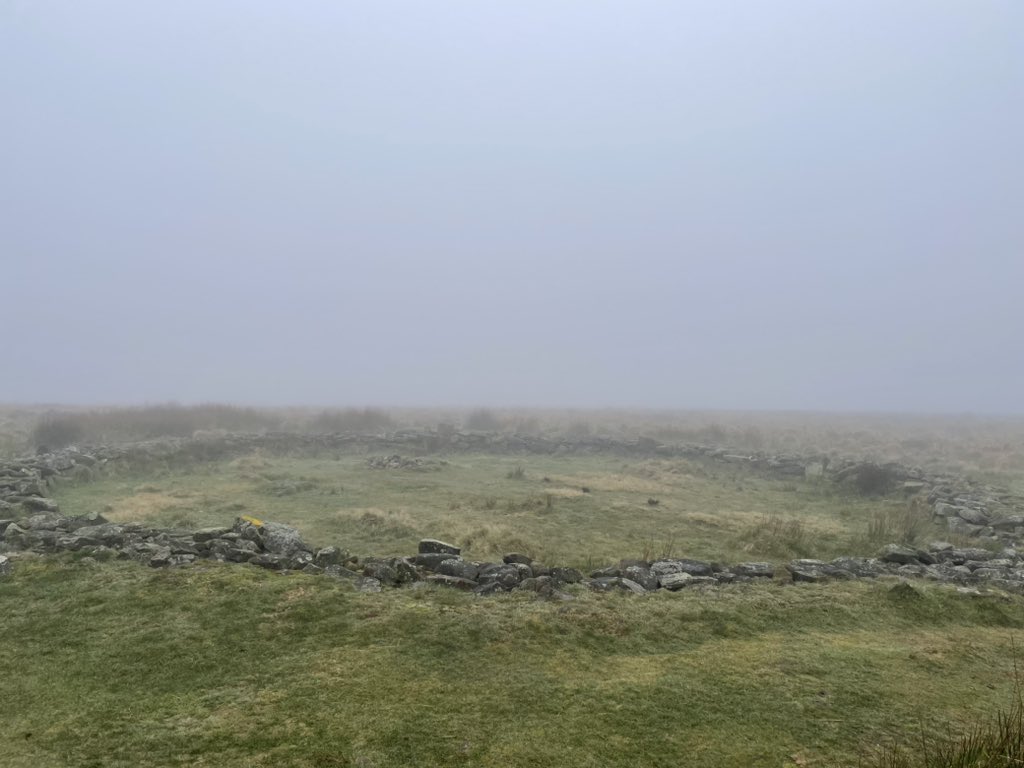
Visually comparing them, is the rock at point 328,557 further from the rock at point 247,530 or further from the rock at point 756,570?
the rock at point 756,570

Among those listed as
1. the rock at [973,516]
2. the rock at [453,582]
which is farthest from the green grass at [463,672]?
the rock at [973,516]

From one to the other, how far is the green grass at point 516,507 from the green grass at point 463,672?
151 inches

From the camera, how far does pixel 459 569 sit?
9.16 m

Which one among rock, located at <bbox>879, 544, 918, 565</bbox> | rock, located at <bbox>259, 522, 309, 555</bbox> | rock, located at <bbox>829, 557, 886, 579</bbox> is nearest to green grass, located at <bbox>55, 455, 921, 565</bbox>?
rock, located at <bbox>879, 544, 918, 565</bbox>

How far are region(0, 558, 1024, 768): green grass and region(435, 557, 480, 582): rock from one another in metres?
0.82

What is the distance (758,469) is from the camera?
83.8 ft

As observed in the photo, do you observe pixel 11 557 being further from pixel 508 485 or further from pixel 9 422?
pixel 9 422

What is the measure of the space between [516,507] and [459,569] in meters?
7.51

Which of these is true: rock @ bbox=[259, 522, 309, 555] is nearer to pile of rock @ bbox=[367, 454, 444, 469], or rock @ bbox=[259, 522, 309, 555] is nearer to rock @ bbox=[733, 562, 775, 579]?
rock @ bbox=[733, 562, 775, 579]

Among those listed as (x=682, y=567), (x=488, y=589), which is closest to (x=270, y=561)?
(x=488, y=589)

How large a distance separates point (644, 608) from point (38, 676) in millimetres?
6873

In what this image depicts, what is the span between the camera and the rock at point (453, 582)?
341 inches

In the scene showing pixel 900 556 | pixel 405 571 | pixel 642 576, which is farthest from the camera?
pixel 900 556

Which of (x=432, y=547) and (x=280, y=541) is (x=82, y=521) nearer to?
(x=280, y=541)
